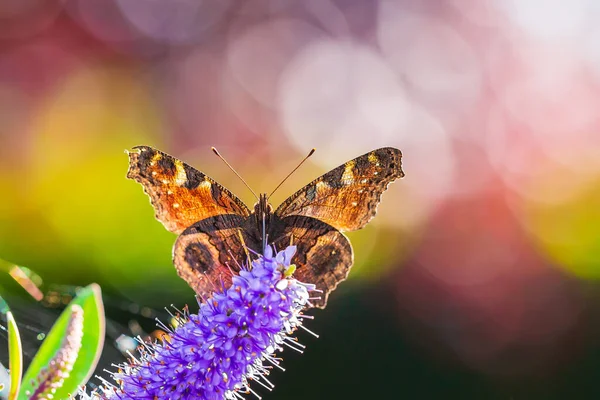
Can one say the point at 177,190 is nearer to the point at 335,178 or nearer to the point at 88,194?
the point at 335,178

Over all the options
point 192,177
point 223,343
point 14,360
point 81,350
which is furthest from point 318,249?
point 14,360

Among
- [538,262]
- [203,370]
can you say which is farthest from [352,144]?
[203,370]

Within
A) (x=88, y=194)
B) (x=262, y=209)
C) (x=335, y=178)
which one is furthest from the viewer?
(x=88, y=194)

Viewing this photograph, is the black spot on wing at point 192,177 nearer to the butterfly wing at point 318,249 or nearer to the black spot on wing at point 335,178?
the butterfly wing at point 318,249

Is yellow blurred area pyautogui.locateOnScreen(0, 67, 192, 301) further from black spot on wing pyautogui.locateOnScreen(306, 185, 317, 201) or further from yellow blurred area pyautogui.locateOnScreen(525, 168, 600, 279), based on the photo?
yellow blurred area pyautogui.locateOnScreen(525, 168, 600, 279)

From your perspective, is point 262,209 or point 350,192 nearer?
point 262,209

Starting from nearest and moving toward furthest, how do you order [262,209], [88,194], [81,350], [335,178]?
[81,350]
[262,209]
[335,178]
[88,194]

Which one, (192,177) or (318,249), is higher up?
(318,249)

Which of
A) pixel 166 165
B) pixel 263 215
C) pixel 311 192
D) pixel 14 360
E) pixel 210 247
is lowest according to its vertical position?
pixel 14 360
